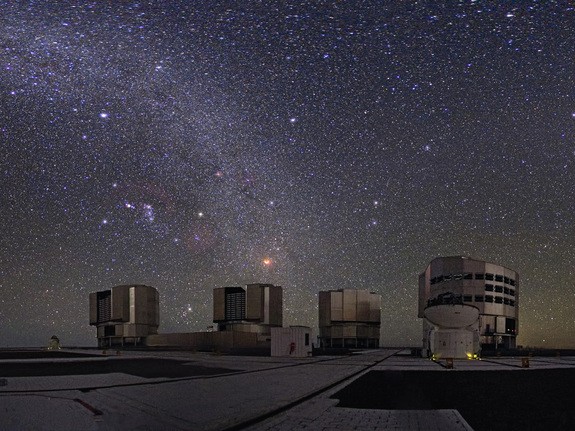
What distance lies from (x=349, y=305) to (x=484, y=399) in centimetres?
8530

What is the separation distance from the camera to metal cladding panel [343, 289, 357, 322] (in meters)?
98.9

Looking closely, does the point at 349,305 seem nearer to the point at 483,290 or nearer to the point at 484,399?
the point at 483,290

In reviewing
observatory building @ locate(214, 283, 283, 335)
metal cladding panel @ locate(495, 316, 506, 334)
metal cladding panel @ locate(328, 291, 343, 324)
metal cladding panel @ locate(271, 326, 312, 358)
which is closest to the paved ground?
metal cladding panel @ locate(271, 326, 312, 358)

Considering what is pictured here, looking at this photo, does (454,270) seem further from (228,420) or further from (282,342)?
(228,420)

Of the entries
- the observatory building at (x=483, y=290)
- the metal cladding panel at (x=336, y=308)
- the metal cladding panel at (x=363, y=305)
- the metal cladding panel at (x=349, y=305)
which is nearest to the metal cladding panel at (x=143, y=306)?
the metal cladding panel at (x=336, y=308)

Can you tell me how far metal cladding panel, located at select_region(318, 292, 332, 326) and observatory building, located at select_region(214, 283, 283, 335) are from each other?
1157 centimetres

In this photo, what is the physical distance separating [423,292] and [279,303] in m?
23.9

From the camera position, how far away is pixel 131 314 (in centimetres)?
9481

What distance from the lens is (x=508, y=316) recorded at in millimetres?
80625

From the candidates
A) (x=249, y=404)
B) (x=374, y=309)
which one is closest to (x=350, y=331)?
(x=374, y=309)

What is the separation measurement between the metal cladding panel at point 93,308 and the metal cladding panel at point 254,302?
36.4 m

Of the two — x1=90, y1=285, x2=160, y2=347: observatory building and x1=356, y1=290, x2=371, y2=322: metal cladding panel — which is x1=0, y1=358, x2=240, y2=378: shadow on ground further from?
x1=356, y1=290, x2=371, y2=322: metal cladding panel

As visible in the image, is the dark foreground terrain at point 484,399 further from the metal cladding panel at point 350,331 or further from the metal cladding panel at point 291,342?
the metal cladding panel at point 350,331

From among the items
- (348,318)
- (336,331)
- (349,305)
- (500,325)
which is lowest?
(336,331)
